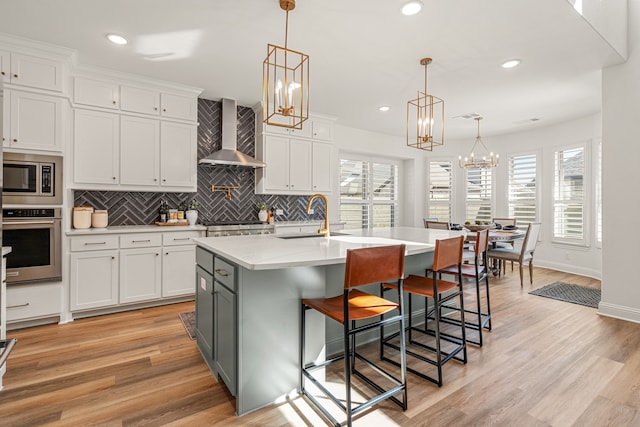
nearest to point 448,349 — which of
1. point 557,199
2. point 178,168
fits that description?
point 178,168

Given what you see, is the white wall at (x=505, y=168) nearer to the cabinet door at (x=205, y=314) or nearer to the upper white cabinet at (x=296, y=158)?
the upper white cabinet at (x=296, y=158)

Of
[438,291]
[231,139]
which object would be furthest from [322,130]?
[438,291]

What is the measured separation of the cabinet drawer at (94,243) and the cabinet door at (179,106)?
5.29 feet

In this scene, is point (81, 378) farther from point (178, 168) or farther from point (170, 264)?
point (178, 168)

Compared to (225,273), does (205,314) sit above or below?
below

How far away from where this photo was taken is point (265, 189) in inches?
193

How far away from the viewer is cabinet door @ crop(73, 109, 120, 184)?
3.56 m

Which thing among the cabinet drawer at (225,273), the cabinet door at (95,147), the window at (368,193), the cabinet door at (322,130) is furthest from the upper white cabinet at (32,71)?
the window at (368,193)

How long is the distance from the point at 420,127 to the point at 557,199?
417cm

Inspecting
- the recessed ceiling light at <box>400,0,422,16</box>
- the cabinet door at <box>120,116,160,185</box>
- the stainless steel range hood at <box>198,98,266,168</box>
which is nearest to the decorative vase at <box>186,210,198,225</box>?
the cabinet door at <box>120,116,160,185</box>

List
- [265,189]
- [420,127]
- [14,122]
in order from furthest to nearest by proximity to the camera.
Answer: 1. [265,189]
2. [420,127]
3. [14,122]

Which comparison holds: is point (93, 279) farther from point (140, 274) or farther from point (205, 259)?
point (205, 259)

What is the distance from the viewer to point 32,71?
3.13 m

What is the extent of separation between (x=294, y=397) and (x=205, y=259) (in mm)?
1117
